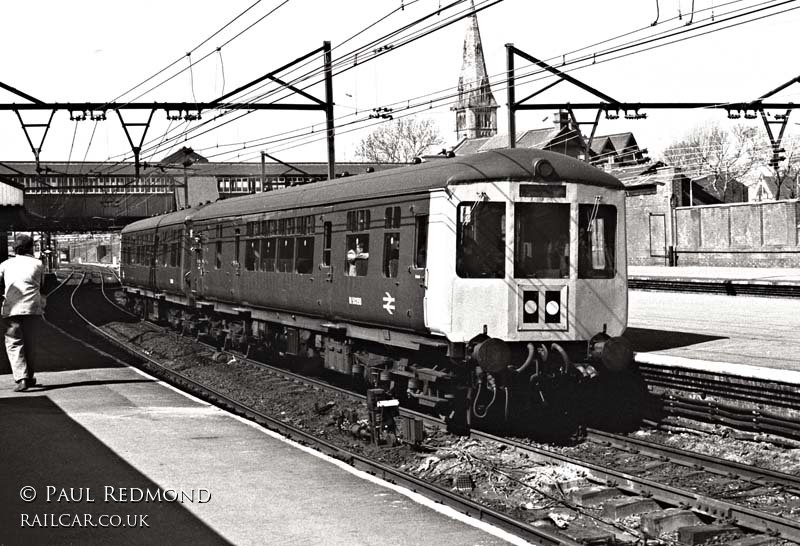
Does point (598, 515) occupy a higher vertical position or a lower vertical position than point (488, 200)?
lower

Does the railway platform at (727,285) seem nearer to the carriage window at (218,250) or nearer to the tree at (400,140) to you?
the carriage window at (218,250)

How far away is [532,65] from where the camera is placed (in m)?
17.8

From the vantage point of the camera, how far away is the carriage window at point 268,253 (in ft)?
54.5

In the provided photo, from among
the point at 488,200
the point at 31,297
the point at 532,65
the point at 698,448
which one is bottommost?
the point at 698,448

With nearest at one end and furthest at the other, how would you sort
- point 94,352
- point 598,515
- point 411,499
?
point 411,499 < point 598,515 < point 94,352

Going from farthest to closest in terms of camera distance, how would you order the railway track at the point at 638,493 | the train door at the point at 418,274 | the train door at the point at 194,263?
the train door at the point at 194,263 → the train door at the point at 418,274 → the railway track at the point at 638,493

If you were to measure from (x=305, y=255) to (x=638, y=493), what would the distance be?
7907 mm

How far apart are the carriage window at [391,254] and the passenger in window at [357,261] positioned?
1.91 feet

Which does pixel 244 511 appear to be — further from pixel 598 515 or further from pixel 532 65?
pixel 532 65

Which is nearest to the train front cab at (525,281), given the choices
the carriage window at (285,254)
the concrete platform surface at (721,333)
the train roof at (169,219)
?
the concrete platform surface at (721,333)

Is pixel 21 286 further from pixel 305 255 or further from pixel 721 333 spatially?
pixel 721 333

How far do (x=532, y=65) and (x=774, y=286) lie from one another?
35.7 ft

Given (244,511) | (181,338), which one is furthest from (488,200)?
(181,338)

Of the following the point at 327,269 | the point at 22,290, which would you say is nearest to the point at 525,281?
the point at 327,269
